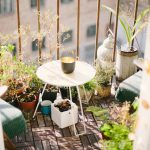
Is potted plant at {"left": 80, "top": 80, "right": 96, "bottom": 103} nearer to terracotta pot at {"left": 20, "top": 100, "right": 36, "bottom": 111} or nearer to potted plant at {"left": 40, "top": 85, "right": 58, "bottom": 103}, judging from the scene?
potted plant at {"left": 40, "top": 85, "right": 58, "bottom": 103}

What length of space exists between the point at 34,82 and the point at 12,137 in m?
0.83

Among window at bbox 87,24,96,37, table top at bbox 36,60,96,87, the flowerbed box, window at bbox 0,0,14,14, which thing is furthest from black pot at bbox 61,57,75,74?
window at bbox 87,24,96,37

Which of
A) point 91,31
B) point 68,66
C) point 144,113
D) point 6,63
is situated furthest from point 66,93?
point 91,31

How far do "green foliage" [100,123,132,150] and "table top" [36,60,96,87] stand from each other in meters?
0.73

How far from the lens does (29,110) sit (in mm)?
3891

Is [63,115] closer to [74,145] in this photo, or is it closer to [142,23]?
[74,145]

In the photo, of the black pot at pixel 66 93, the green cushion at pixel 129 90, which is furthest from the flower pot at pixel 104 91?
the green cushion at pixel 129 90

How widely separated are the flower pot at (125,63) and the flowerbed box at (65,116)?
89cm

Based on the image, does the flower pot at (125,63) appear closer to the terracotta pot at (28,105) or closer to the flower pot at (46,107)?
the flower pot at (46,107)

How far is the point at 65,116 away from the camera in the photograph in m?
3.71

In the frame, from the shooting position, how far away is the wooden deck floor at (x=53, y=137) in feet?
11.7

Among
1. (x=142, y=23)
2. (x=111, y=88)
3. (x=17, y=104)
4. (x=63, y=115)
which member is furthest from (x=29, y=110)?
(x=142, y=23)

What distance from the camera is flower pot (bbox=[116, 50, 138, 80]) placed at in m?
4.33

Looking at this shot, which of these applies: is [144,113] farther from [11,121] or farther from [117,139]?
[11,121]
